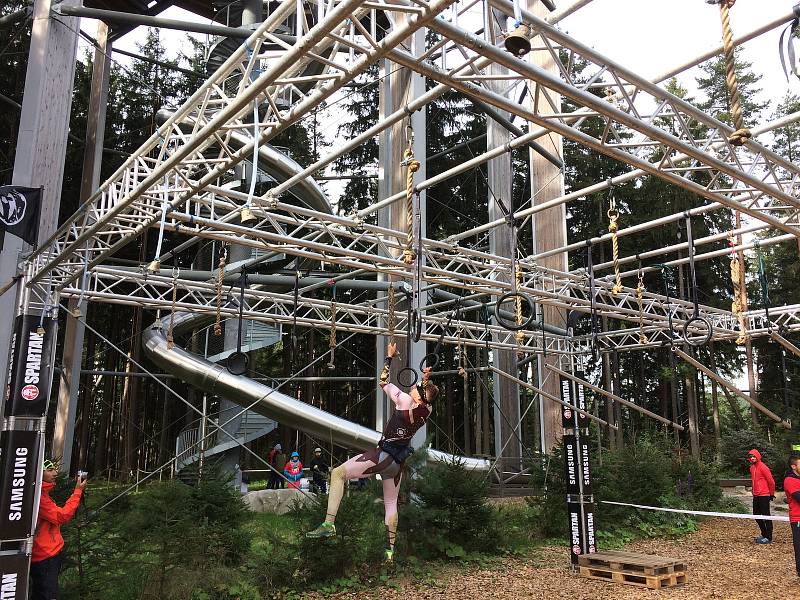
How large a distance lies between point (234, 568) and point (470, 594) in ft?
9.76

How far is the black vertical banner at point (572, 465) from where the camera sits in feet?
31.8

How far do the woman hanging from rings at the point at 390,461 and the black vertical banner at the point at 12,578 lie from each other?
314 centimetres

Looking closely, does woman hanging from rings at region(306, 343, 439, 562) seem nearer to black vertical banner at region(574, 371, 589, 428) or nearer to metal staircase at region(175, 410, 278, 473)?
black vertical banner at region(574, 371, 589, 428)

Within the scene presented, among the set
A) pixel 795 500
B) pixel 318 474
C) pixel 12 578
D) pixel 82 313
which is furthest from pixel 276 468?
pixel 795 500

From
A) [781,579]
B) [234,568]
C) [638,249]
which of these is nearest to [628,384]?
[638,249]

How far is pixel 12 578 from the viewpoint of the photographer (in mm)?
6500

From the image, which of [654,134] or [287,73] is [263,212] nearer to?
[287,73]

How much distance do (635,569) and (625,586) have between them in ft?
0.83

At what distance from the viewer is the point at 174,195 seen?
7852 mm

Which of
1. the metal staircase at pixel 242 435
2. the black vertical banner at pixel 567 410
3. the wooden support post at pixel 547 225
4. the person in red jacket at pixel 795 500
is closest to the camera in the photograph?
the person in red jacket at pixel 795 500

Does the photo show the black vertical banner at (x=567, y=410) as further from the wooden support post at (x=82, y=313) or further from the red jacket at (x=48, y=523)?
the wooden support post at (x=82, y=313)

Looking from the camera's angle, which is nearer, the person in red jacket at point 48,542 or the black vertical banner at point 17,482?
the person in red jacket at point 48,542

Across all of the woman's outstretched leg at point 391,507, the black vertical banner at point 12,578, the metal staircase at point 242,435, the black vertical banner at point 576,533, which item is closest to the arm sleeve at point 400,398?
the woman's outstretched leg at point 391,507

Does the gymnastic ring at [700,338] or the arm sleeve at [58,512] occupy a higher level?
the gymnastic ring at [700,338]
